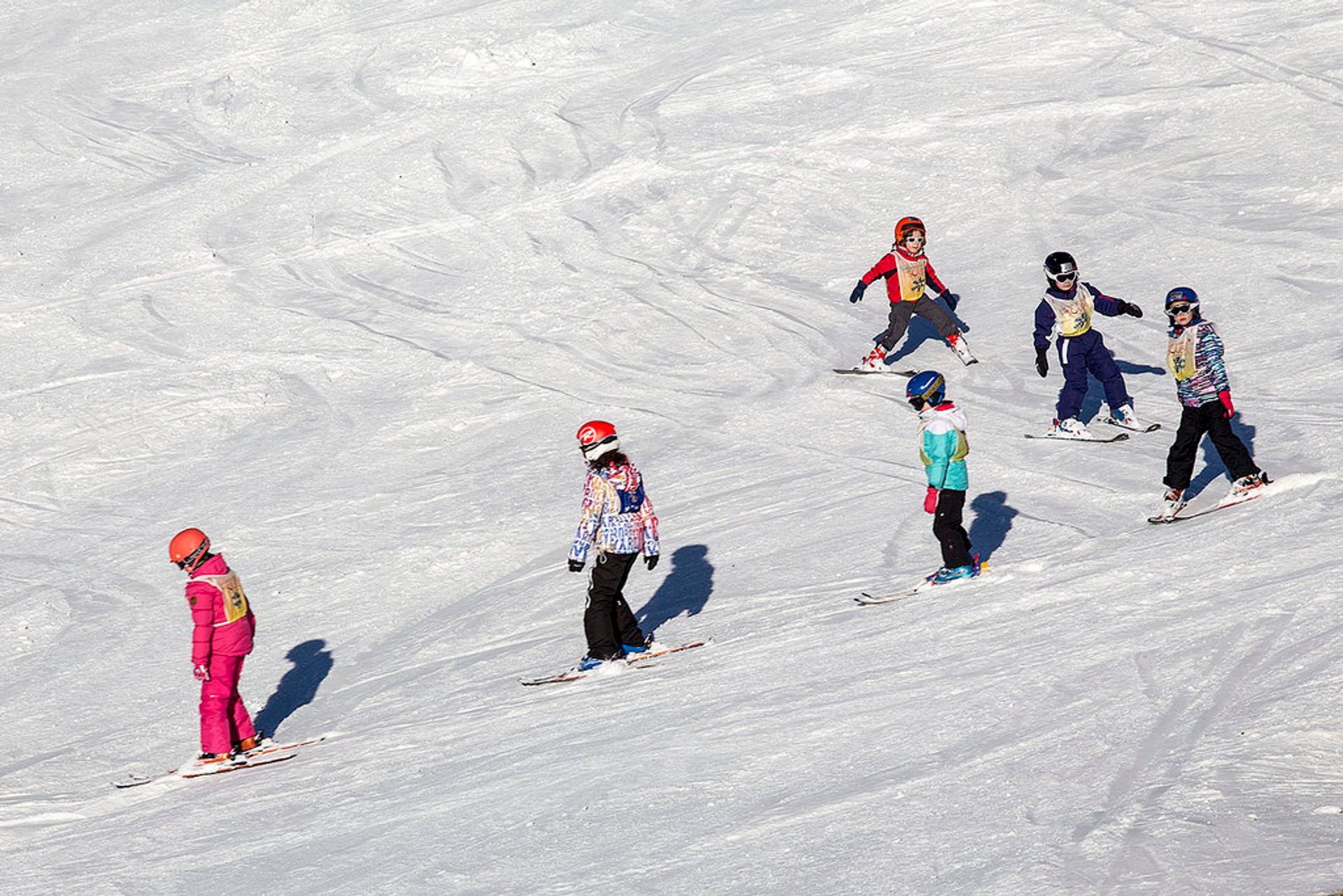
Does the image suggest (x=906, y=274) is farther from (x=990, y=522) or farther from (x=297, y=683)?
(x=297, y=683)

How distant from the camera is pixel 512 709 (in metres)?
9.08

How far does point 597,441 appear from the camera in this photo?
9.05 metres

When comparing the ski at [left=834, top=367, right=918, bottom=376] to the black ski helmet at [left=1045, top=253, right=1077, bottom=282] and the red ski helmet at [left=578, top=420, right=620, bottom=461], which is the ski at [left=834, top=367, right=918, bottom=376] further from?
the red ski helmet at [left=578, top=420, right=620, bottom=461]

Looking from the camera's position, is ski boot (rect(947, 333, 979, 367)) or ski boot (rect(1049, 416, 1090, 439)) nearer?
ski boot (rect(1049, 416, 1090, 439))

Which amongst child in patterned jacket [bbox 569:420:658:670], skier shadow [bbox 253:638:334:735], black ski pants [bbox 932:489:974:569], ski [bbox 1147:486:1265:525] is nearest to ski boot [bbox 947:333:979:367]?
ski [bbox 1147:486:1265:525]

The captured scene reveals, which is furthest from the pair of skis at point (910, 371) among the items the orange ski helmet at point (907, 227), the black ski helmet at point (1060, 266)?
the black ski helmet at point (1060, 266)

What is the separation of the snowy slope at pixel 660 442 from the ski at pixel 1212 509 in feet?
0.92

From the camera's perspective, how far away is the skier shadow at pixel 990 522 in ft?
35.5

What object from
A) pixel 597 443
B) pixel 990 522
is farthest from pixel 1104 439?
pixel 597 443

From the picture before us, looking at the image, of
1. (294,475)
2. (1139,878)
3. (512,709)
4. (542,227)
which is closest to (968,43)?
(542,227)

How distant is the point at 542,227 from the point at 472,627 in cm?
990

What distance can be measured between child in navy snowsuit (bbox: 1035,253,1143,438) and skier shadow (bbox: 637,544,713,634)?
339cm

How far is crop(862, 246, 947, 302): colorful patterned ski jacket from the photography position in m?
14.6

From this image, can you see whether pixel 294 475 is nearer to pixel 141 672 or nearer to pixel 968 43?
pixel 141 672
